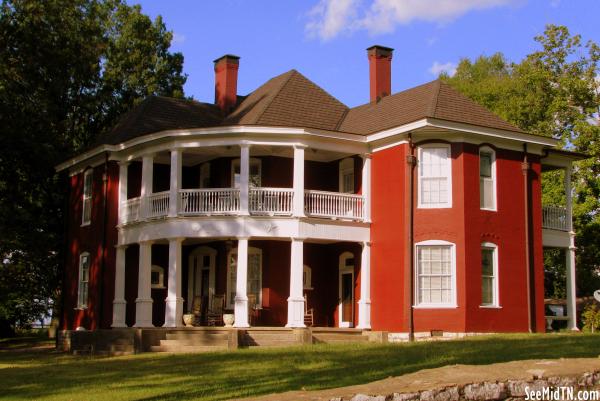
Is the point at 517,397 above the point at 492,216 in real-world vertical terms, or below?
below

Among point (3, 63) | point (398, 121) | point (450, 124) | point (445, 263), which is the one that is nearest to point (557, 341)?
point (445, 263)

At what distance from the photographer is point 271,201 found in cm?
2450

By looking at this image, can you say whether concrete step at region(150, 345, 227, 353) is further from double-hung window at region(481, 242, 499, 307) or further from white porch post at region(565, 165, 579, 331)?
white porch post at region(565, 165, 579, 331)

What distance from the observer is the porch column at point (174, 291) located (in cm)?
2386

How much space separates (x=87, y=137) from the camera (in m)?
36.4

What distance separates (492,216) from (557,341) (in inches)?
241

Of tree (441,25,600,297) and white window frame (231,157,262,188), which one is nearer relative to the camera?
white window frame (231,157,262,188)

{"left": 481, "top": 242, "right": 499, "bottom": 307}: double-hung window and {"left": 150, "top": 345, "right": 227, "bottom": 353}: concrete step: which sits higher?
{"left": 481, "top": 242, "right": 499, "bottom": 307}: double-hung window

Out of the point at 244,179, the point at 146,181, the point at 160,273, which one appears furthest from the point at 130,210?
the point at 244,179

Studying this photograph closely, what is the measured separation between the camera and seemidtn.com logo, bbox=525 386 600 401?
31.5 feet

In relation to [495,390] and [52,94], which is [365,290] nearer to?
[495,390]

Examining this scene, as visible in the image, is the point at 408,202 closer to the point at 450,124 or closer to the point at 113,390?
the point at 450,124

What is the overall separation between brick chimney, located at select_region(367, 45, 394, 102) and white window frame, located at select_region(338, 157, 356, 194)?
8.86 feet

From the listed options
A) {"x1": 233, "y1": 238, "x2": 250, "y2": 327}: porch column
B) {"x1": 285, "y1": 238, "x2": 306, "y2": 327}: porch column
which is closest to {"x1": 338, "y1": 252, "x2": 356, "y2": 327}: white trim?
{"x1": 285, "y1": 238, "x2": 306, "y2": 327}: porch column
